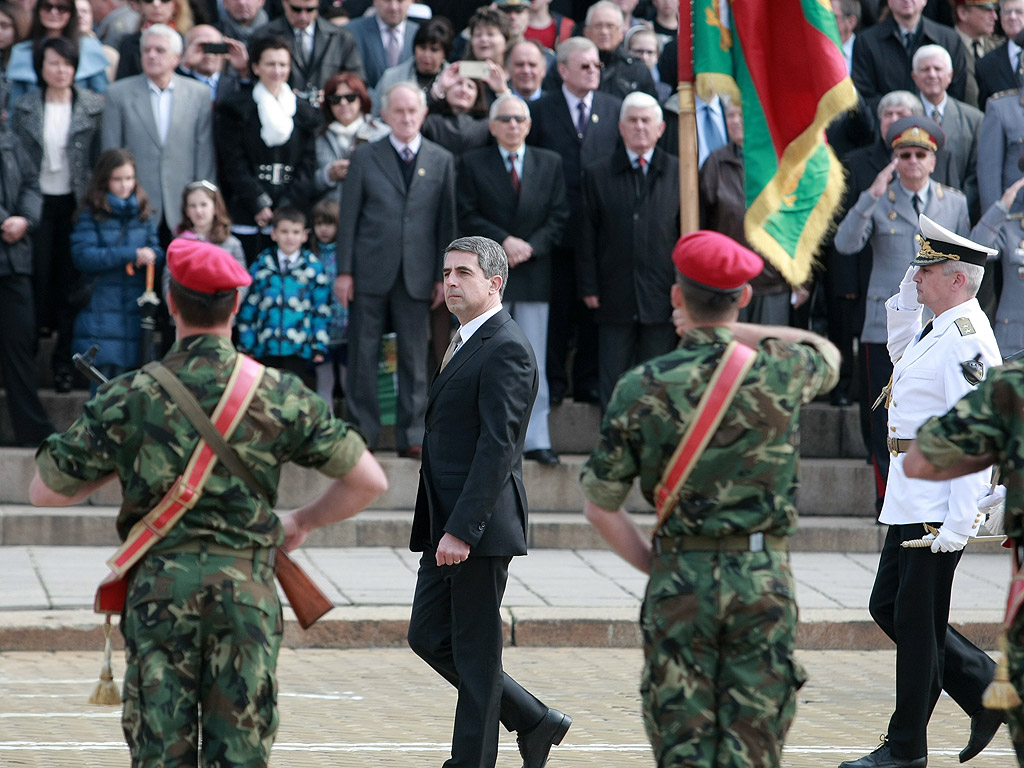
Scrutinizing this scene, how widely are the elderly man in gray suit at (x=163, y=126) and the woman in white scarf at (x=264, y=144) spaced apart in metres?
0.16

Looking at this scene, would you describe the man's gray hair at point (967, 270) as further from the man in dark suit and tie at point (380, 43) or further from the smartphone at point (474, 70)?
the man in dark suit and tie at point (380, 43)

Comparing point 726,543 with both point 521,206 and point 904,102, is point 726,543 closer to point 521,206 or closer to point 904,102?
point 521,206

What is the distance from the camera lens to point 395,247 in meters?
12.0

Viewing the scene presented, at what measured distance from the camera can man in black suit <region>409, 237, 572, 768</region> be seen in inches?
238

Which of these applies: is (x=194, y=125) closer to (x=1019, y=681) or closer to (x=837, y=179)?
(x=837, y=179)

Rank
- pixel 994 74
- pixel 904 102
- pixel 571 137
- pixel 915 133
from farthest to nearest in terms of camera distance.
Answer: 1. pixel 994 74
2. pixel 571 137
3. pixel 904 102
4. pixel 915 133

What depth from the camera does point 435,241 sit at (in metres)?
12.1

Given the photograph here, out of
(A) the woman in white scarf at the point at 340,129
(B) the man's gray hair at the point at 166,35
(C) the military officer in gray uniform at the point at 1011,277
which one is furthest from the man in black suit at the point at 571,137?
(C) the military officer in gray uniform at the point at 1011,277

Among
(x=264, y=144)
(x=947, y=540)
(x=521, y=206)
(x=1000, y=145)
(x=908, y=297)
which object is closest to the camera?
(x=947, y=540)

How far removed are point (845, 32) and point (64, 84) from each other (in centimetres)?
621

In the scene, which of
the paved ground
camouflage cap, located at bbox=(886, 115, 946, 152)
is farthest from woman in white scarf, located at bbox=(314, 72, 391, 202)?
the paved ground

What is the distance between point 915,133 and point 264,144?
473 centimetres

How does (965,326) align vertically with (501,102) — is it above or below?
below

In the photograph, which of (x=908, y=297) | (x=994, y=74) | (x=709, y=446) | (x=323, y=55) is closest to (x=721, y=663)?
(x=709, y=446)
